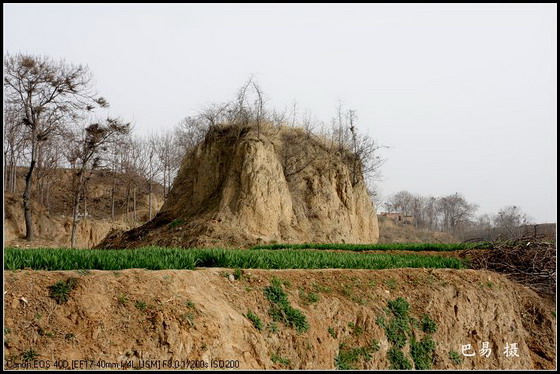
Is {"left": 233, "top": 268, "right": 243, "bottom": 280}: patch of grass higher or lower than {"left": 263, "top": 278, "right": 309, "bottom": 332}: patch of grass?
higher

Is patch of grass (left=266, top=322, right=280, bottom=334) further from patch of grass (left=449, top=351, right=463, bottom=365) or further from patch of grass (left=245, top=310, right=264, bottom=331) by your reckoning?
patch of grass (left=449, top=351, right=463, bottom=365)

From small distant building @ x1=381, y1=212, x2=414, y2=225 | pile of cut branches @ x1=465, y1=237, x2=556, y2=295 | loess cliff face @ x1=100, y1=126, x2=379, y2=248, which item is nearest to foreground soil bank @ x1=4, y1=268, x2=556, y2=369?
pile of cut branches @ x1=465, y1=237, x2=556, y2=295

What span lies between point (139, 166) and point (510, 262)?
127 feet

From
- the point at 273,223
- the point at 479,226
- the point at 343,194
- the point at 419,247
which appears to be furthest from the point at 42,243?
the point at 479,226

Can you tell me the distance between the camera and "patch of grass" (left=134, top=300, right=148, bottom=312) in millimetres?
7172

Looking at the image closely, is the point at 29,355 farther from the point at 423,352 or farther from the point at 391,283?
the point at 391,283

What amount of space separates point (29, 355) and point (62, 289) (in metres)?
1.10

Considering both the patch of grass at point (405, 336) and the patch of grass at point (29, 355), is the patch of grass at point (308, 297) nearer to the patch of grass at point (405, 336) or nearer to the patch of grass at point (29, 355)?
the patch of grass at point (405, 336)

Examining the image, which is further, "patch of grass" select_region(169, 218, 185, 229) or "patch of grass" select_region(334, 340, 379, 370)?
"patch of grass" select_region(169, 218, 185, 229)

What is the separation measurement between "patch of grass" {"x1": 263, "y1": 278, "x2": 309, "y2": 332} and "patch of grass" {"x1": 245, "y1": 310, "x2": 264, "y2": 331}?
409 millimetres

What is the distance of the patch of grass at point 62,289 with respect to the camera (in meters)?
6.84

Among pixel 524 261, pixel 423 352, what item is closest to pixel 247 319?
pixel 423 352

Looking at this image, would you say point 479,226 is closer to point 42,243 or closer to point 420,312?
point 42,243

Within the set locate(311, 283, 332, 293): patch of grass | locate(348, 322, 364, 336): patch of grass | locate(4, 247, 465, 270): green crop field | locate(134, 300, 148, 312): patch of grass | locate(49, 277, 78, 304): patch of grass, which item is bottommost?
locate(348, 322, 364, 336): patch of grass
